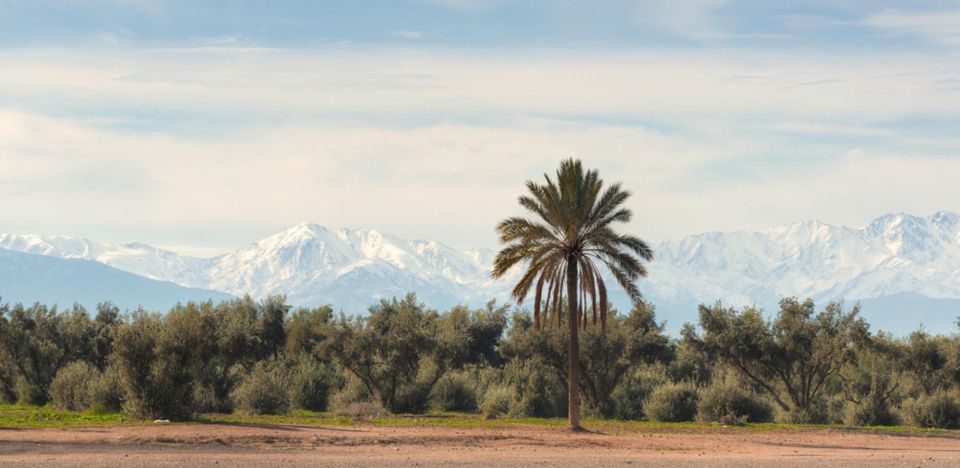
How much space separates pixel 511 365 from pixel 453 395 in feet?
10.9

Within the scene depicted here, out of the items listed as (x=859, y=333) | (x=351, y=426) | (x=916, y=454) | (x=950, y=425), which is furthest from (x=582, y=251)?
(x=950, y=425)

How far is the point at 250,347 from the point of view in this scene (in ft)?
202

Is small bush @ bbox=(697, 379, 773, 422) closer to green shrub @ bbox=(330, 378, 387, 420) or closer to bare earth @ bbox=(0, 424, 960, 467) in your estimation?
bare earth @ bbox=(0, 424, 960, 467)

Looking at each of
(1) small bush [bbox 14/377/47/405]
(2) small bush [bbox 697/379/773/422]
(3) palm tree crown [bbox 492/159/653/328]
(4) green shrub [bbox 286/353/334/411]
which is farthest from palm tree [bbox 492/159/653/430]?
(1) small bush [bbox 14/377/47/405]

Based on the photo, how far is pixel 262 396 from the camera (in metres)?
51.8

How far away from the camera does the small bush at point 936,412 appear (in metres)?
54.2

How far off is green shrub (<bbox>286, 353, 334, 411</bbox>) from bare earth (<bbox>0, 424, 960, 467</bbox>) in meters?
14.2

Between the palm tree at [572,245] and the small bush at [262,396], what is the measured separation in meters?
13.0

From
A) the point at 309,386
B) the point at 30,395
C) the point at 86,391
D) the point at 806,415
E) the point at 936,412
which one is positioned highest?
the point at 309,386

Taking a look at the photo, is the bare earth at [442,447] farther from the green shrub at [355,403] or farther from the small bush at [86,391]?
the small bush at [86,391]

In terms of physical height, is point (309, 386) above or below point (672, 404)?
above

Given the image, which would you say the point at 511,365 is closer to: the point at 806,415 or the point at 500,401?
the point at 500,401

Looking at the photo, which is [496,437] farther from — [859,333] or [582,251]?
[859,333]

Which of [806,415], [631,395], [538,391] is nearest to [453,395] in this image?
[538,391]
